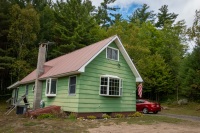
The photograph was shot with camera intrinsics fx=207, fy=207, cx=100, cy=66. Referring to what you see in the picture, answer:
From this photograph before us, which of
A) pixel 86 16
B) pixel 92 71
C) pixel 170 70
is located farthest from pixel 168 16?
pixel 92 71

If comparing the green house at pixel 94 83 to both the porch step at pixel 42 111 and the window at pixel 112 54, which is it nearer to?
the window at pixel 112 54

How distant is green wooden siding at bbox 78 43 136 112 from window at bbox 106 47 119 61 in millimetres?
287

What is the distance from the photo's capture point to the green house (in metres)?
12.9

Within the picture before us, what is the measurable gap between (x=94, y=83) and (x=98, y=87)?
43cm

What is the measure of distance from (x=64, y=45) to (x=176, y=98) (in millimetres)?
18337

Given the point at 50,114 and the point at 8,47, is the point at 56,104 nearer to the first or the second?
the point at 50,114

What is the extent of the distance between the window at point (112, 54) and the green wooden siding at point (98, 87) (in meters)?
0.29

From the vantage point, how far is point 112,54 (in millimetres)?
15234

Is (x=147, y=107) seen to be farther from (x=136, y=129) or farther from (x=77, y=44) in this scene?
(x=77, y=44)

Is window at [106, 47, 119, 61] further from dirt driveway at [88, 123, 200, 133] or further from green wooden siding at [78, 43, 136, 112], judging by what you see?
dirt driveway at [88, 123, 200, 133]

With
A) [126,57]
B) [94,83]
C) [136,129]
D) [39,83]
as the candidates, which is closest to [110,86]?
[94,83]

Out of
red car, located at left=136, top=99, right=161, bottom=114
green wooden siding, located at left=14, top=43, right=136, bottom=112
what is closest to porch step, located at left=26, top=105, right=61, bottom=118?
green wooden siding, located at left=14, top=43, right=136, bottom=112

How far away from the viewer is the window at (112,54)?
14953 mm

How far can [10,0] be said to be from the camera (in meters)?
31.0
